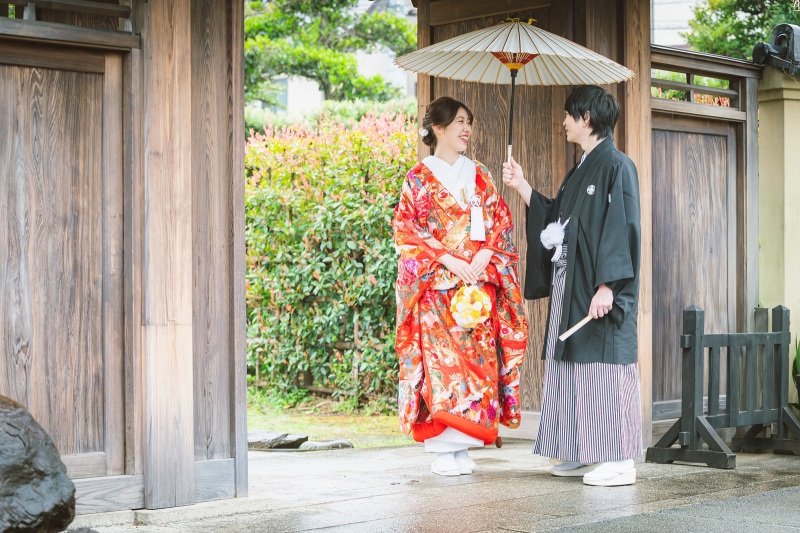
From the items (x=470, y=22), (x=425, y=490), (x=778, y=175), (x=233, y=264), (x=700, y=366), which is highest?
(x=470, y=22)

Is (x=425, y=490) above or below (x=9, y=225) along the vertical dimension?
below

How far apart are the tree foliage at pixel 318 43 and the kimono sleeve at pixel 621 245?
12.2 metres

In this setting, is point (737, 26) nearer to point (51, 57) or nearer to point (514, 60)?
point (514, 60)

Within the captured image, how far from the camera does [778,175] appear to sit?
695 centimetres

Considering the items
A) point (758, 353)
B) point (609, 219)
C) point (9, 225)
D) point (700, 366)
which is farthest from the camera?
point (758, 353)

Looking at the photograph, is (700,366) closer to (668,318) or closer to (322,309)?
(668,318)

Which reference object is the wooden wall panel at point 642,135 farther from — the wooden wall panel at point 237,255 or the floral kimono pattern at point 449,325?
the wooden wall panel at point 237,255

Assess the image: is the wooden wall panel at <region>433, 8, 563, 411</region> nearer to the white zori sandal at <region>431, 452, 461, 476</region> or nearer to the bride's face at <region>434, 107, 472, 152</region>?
the bride's face at <region>434, 107, 472, 152</region>

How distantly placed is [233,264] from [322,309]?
4520mm

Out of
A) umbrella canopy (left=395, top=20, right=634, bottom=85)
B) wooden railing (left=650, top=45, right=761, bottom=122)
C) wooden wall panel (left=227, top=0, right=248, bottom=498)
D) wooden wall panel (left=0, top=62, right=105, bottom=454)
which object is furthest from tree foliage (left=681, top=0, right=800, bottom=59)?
wooden wall panel (left=0, top=62, right=105, bottom=454)

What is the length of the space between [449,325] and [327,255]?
3.81 m

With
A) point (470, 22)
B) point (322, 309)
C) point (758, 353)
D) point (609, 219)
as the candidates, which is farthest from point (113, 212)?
point (322, 309)

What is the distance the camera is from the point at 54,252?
438 cm

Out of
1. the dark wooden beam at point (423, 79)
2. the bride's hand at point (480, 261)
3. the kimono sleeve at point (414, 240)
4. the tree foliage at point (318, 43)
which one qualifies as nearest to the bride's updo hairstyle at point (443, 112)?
the kimono sleeve at point (414, 240)
